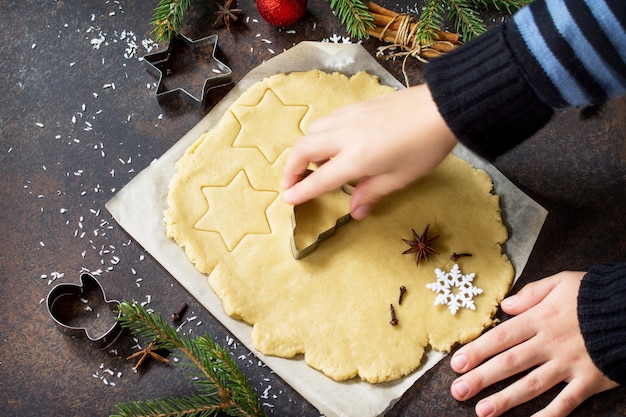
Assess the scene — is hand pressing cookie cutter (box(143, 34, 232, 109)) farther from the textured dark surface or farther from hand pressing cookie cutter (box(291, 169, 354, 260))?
hand pressing cookie cutter (box(291, 169, 354, 260))

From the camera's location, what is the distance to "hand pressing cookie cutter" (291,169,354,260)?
1663 millimetres

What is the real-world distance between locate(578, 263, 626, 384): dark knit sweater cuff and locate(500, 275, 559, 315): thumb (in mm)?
82

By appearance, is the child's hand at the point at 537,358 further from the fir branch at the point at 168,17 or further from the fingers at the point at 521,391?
the fir branch at the point at 168,17

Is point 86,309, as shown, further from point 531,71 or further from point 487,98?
point 531,71

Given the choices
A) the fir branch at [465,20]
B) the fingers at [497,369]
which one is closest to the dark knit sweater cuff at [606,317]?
the fingers at [497,369]

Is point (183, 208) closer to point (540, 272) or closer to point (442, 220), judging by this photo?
point (442, 220)

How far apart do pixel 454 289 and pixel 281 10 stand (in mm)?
889

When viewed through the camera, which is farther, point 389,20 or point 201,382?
point 389,20

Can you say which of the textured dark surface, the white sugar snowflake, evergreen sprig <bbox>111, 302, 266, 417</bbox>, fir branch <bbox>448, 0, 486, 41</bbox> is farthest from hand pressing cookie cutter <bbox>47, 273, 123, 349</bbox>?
fir branch <bbox>448, 0, 486, 41</bbox>

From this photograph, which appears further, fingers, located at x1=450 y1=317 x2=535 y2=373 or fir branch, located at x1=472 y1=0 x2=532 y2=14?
fir branch, located at x1=472 y1=0 x2=532 y2=14

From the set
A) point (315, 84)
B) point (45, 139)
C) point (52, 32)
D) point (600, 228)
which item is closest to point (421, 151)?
point (315, 84)

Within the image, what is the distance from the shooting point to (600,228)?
1778 millimetres

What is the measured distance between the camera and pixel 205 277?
5.62 ft

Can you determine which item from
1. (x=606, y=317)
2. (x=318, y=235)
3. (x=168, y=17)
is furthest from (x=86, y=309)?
(x=606, y=317)
